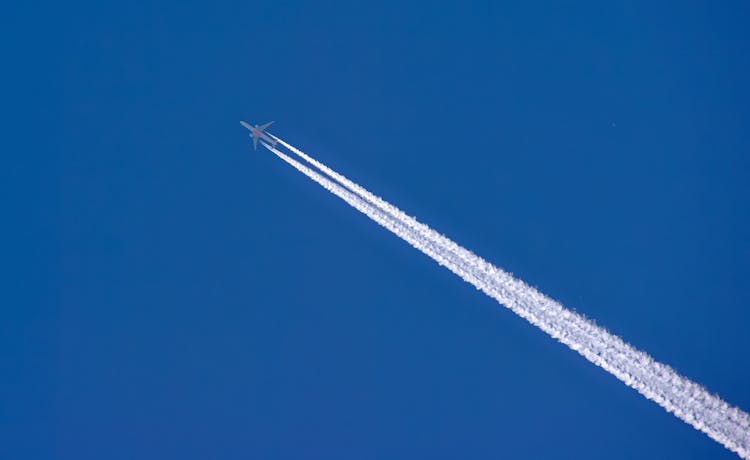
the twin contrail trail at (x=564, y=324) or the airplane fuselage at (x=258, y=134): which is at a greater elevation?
the airplane fuselage at (x=258, y=134)

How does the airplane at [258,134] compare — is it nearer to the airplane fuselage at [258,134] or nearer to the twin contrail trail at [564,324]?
the airplane fuselage at [258,134]

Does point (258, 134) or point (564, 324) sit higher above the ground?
point (258, 134)

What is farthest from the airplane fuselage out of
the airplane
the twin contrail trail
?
A: the twin contrail trail

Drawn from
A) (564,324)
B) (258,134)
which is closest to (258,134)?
(258,134)

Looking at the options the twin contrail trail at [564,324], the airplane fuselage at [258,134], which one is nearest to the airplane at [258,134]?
the airplane fuselage at [258,134]

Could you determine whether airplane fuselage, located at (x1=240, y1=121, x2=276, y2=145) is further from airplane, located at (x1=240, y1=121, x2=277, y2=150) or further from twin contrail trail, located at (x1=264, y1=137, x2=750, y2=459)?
twin contrail trail, located at (x1=264, y1=137, x2=750, y2=459)

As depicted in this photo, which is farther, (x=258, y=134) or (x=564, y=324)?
(x=258, y=134)

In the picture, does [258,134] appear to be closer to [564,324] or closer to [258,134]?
[258,134]

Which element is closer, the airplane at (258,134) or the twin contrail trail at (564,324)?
the twin contrail trail at (564,324)

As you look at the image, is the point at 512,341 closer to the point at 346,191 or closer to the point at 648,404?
the point at 648,404
